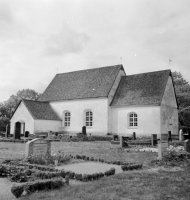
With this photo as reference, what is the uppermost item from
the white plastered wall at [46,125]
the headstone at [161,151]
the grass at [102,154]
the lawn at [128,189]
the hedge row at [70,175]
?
the white plastered wall at [46,125]

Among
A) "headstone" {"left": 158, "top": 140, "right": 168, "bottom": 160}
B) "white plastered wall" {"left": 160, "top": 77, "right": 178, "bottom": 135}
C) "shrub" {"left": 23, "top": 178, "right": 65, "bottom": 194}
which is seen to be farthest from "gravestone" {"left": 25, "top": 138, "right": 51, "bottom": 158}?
"white plastered wall" {"left": 160, "top": 77, "right": 178, "bottom": 135}

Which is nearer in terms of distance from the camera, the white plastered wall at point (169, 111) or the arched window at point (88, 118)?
the white plastered wall at point (169, 111)

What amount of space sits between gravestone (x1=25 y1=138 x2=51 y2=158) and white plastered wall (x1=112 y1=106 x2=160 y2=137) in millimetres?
20278

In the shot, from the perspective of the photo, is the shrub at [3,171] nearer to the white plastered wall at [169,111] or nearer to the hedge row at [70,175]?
the hedge row at [70,175]

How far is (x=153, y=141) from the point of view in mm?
21938

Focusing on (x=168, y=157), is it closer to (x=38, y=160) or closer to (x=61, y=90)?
(x=38, y=160)

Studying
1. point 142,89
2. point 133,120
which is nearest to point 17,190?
point 133,120

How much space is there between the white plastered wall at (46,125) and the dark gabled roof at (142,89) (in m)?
8.98

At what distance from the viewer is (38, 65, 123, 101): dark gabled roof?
34.7 m

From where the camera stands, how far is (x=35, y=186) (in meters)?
6.45

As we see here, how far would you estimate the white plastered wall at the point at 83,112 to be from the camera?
109ft

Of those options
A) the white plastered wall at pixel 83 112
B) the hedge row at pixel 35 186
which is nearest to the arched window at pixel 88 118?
the white plastered wall at pixel 83 112

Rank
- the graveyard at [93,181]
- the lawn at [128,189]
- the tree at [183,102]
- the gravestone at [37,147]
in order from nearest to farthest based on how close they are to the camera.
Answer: the lawn at [128,189] < the graveyard at [93,181] < the gravestone at [37,147] < the tree at [183,102]

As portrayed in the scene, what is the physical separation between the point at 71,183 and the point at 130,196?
2187 mm
